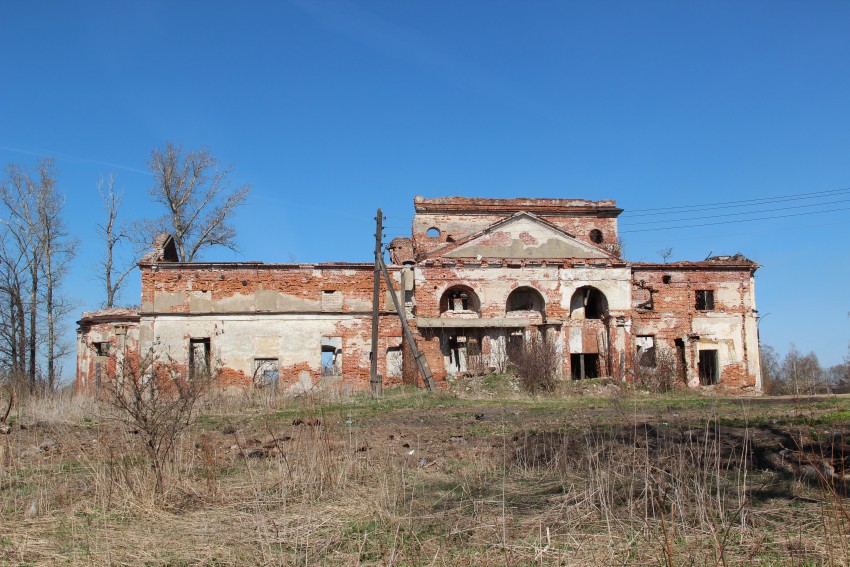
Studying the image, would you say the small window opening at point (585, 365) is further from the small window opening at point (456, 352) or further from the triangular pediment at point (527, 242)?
the small window opening at point (456, 352)

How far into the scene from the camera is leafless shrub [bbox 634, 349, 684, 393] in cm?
2680

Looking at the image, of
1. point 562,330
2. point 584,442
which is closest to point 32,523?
point 584,442

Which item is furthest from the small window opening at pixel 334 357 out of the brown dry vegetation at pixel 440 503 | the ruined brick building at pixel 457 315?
the brown dry vegetation at pixel 440 503

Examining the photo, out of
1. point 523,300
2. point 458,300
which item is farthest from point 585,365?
point 458,300

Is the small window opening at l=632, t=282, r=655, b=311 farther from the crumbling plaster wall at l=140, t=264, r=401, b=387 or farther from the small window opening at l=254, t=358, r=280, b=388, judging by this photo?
the small window opening at l=254, t=358, r=280, b=388

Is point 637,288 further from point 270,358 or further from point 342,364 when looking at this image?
point 270,358

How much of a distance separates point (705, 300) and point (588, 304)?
4.96m

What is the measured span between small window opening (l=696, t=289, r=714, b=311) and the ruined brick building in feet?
0.20

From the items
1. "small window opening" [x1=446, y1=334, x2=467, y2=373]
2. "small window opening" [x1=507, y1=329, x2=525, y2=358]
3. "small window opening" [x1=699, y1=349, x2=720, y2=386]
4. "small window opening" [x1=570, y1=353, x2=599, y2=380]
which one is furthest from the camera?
"small window opening" [x1=570, y1=353, x2=599, y2=380]

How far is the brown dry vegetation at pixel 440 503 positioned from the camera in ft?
15.7

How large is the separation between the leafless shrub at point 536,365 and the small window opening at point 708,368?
7345 millimetres

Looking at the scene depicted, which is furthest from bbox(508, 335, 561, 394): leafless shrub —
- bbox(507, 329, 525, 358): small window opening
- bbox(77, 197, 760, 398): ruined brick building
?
bbox(77, 197, 760, 398): ruined brick building

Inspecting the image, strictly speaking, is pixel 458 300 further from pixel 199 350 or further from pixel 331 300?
pixel 199 350

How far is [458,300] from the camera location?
30203mm
